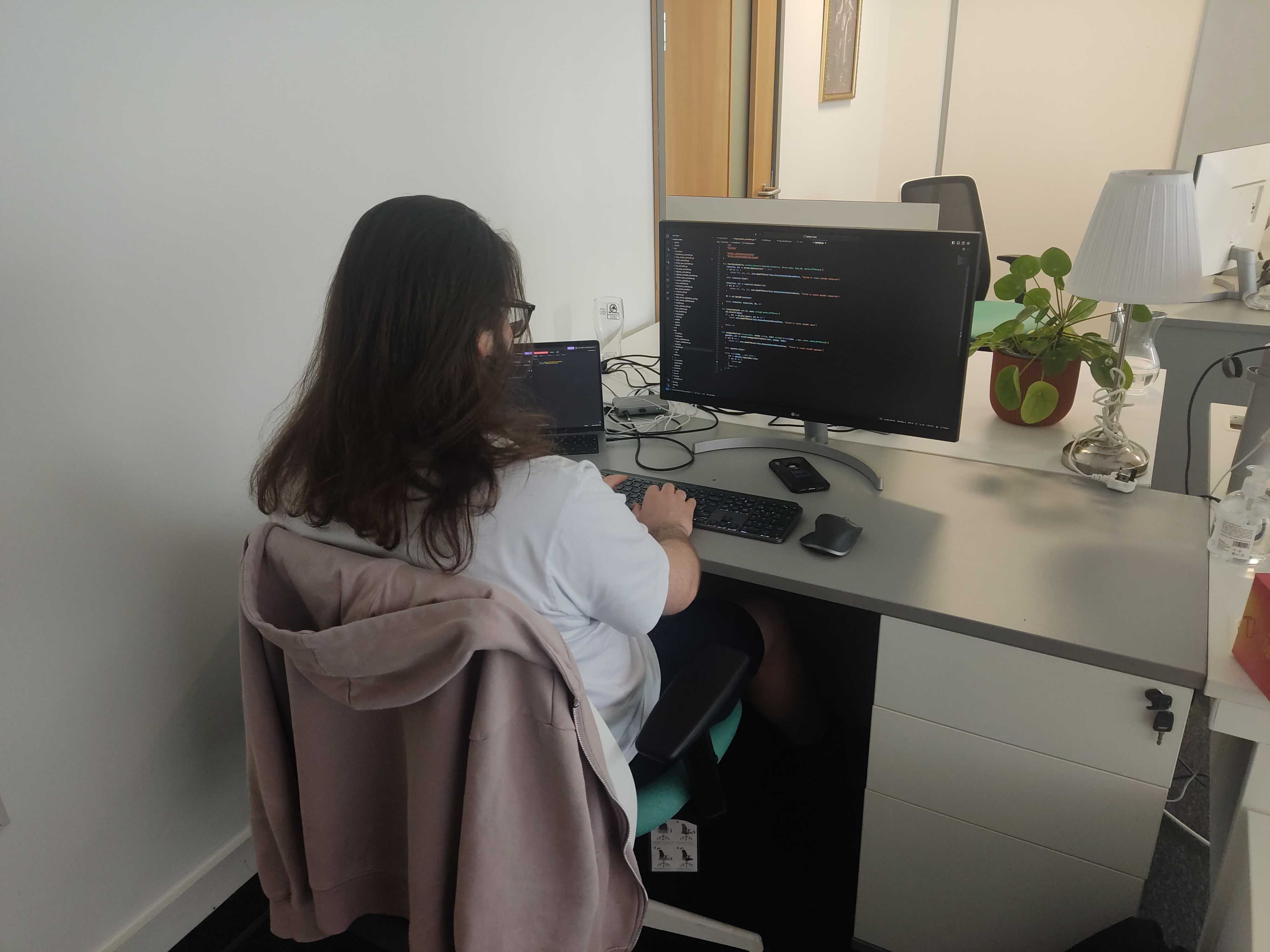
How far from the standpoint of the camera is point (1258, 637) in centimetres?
89

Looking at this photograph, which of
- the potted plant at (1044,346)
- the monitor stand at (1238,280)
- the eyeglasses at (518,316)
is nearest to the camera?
the eyeglasses at (518,316)

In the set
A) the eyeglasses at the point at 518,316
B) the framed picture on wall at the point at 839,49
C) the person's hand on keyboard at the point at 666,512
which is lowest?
the person's hand on keyboard at the point at 666,512

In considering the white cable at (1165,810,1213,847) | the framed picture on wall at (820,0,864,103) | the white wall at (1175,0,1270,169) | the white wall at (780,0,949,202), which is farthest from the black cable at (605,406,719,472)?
the white wall at (1175,0,1270,169)

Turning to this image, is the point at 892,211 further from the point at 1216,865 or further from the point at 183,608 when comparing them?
the point at 183,608

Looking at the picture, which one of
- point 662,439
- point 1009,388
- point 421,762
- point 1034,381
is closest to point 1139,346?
point 1034,381

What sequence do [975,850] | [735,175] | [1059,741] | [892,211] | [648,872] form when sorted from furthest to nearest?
[735,175], [892,211], [648,872], [975,850], [1059,741]

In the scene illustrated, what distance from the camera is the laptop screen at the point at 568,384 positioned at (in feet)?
5.19

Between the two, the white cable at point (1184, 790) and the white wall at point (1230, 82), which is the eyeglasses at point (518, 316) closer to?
the white cable at point (1184, 790)

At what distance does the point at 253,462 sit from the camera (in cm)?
A: 145

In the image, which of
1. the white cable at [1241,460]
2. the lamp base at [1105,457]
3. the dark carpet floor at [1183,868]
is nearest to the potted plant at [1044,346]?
the lamp base at [1105,457]

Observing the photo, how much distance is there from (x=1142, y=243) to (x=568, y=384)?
1.00 meters

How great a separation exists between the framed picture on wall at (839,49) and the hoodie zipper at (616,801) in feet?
12.8

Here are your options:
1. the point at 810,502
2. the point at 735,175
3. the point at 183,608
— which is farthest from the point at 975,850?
the point at 735,175

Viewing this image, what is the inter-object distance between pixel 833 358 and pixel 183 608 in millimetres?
1207
